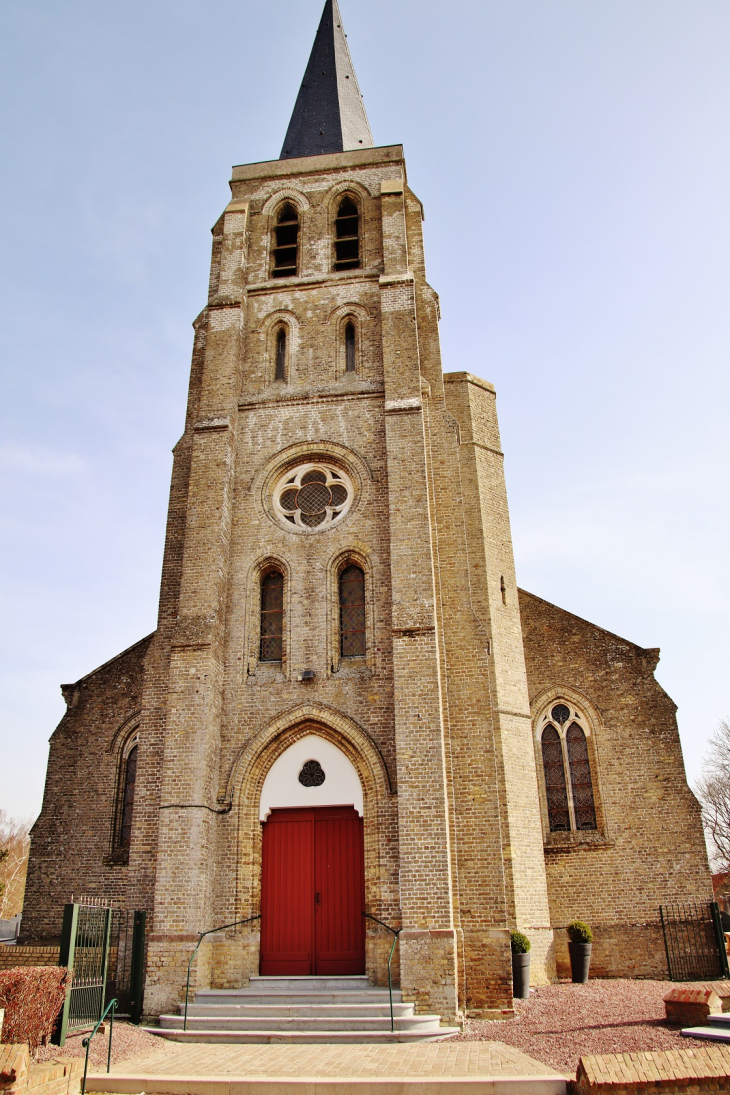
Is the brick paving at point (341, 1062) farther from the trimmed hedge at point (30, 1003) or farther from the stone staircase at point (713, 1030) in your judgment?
the stone staircase at point (713, 1030)

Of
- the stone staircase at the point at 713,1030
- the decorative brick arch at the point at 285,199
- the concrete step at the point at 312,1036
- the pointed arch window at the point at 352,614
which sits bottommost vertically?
the concrete step at the point at 312,1036

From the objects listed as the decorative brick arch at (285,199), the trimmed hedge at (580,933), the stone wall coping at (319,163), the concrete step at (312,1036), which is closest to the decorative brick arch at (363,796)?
the concrete step at (312,1036)

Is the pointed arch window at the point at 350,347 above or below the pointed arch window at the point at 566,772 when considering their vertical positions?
above

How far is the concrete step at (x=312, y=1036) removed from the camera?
34.1ft

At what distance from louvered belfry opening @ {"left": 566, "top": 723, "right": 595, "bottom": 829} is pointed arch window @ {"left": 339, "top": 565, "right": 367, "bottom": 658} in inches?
239

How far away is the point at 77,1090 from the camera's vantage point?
786cm

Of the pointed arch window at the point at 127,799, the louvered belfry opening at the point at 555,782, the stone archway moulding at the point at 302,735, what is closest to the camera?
the stone archway moulding at the point at 302,735

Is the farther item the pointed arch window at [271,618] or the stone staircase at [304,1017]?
the pointed arch window at [271,618]

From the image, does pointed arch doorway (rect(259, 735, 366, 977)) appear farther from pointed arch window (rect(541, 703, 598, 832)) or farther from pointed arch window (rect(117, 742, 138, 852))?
pointed arch window (rect(541, 703, 598, 832))

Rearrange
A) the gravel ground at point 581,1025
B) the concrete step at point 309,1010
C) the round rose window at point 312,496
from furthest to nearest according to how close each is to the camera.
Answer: the round rose window at point 312,496, the concrete step at point 309,1010, the gravel ground at point 581,1025

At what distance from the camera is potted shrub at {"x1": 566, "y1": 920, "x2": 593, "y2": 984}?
14477mm

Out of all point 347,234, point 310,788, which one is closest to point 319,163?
point 347,234

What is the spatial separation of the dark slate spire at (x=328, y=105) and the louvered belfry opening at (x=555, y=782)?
15.7m

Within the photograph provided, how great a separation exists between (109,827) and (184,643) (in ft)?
18.0
